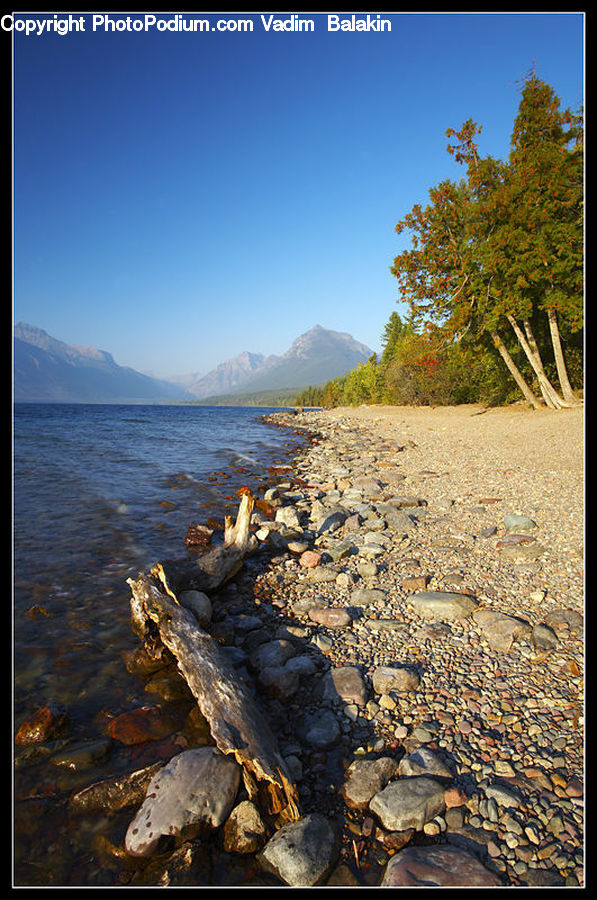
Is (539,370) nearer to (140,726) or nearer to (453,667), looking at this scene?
(453,667)

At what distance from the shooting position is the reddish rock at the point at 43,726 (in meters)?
3.44

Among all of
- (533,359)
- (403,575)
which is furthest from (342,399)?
(403,575)

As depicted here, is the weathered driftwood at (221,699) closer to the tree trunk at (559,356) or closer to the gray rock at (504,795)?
the gray rock at (504,795)

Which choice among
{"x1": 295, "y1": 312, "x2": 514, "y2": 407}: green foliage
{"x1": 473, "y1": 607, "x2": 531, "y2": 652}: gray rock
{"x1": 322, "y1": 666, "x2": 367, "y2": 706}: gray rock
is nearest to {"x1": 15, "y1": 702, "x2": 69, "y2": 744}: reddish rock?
{"x1": 322, "y1": 666, "x2": 367, "y2": 706}: gray rock

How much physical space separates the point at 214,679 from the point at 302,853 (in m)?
1.48

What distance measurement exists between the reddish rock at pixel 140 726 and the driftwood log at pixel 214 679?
0.35 meters

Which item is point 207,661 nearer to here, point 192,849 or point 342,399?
point 192,849

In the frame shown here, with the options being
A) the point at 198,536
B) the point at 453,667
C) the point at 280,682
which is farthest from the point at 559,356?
the point at 280,682

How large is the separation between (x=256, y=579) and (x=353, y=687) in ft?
9.76

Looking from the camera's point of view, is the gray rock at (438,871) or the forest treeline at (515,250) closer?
the gray rock at (438,871)

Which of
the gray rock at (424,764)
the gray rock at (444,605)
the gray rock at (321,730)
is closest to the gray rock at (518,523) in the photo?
the gray rock at (444,605)

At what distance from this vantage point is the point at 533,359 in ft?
71.6

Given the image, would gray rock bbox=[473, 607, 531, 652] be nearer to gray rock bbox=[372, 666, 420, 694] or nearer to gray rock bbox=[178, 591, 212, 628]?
gray rock bbox=[372, 666, 420, 694]
